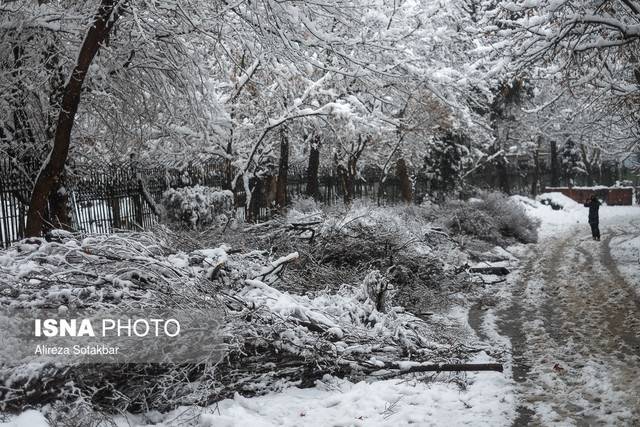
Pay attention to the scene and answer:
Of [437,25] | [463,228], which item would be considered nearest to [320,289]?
[463,228]

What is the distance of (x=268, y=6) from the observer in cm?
612

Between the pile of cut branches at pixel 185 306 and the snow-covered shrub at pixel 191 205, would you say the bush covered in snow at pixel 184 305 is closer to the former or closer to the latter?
the pile of cut branches at pixel 185 306

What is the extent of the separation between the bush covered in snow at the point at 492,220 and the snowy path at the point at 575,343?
3.20 meters

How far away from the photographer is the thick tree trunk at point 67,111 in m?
7.14

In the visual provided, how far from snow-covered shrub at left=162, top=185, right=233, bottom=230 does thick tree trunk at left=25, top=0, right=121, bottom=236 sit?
6320 mm

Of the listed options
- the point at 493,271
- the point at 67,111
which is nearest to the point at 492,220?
the point at 493,271

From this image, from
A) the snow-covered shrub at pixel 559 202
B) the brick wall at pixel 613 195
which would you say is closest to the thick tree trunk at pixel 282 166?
the snow-covered shrub at pixel 559 202

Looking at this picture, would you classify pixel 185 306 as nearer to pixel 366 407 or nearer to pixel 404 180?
pixel 366 407

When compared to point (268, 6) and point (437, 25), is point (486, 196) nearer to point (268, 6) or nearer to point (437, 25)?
point (437, 25)

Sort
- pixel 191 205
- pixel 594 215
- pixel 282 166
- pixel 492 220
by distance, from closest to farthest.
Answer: pixel 191 205 → pixel 282 166 → pixel 492 220 → pixel 594 215

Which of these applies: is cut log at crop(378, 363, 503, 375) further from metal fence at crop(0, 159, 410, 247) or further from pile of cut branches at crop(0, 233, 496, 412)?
metal fence at crop(0, 159, 410, 247)

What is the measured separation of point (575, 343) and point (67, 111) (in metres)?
7.52

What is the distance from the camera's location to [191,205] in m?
14.0

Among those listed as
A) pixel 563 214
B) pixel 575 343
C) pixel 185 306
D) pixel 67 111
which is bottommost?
pixel 575 343
